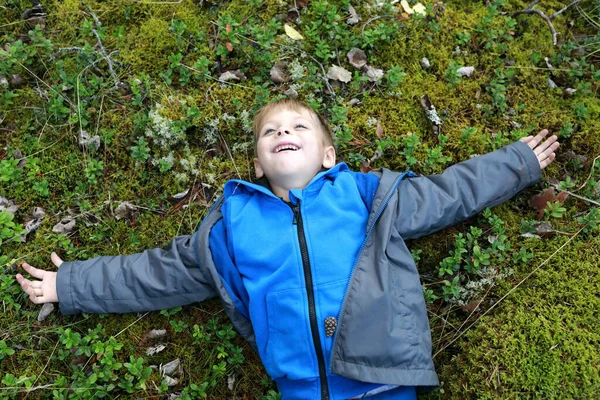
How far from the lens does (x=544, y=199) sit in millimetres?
4355

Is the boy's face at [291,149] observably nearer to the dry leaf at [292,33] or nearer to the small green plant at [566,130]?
the dry leaf at [292,33]

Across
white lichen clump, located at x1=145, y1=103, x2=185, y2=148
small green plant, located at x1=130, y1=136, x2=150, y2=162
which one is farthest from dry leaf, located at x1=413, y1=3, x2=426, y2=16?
small green plant, located at x1=130, y1=136, x2=150, y2=162

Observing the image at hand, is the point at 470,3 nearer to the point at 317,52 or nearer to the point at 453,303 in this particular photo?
the point at 317,52

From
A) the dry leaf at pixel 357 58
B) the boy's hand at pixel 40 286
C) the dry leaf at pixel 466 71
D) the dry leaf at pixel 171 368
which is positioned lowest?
the dry leaf at pixel 171 368

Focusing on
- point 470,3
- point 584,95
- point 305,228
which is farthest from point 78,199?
point 584,95

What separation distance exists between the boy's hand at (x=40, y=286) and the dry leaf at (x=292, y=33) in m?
3.44

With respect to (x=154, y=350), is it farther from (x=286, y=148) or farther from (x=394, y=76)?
(x=394, y=76)

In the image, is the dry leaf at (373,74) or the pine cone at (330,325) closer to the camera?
the pine cone at (330,325)

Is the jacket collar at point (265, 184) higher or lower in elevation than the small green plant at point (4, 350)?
higher

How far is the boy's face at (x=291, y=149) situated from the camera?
4180 millimetres

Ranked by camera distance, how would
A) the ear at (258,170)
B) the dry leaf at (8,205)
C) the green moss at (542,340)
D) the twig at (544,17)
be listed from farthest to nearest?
1. the twig at (544,17)
2. the dry leaf at (8,205)
3. the ear at (258,170)
4. the green moss at (542,340)

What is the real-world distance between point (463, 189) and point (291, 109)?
5.80 feet

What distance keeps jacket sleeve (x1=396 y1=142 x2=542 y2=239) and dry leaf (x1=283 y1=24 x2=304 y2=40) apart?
83.9 inches

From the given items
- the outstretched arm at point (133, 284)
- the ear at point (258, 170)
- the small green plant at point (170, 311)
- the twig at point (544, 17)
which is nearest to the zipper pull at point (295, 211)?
the ear at point (258, 170)
